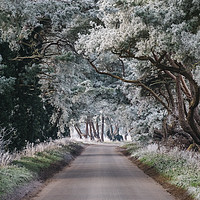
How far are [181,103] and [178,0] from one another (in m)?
6.66

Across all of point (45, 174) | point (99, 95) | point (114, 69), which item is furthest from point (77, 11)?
point (99, 95)

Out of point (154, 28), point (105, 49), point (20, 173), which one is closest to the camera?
point (154, 28)

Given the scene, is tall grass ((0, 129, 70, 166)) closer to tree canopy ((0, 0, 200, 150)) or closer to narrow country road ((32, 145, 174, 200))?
tree canopy ((0, 0, 200, 150))

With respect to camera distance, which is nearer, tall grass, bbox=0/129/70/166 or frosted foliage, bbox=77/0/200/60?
frosted foliage, bbox=77/0/200/60

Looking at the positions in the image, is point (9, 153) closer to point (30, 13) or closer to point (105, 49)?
point (30, 13)

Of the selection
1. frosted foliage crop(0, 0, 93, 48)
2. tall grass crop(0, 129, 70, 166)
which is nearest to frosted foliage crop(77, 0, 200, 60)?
frosted foliage crop(0, 0, 93, 48)

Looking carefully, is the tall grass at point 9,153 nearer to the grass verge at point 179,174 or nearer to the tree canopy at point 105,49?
the tree canopy at point 105,49

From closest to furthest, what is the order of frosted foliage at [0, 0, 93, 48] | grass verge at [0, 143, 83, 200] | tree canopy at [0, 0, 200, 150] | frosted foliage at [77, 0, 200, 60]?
grass verge at [0, 143, 83, 200], frosted foliage at [77, 0, 200, 60], tree canopy at [0, 0, 200, 150], frosted foliage at [0, 0, 93, 48]

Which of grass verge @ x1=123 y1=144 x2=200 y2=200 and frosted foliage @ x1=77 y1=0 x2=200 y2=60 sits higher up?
frosted foliage @ x1=77 y1=0 x2=200 y2=60

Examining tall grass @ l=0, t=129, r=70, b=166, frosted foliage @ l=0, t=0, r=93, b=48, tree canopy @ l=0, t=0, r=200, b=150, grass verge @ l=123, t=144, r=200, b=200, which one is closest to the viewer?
grass verge @ l=123, t=144, r=200, b=200

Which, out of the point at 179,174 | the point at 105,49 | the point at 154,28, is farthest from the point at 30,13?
the point at 179,174

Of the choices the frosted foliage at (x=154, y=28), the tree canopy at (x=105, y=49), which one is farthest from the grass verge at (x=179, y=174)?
the frosted foliage at (x=154, y=28)

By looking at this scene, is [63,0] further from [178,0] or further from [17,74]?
[178,0]

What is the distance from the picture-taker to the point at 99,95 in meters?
39.9
